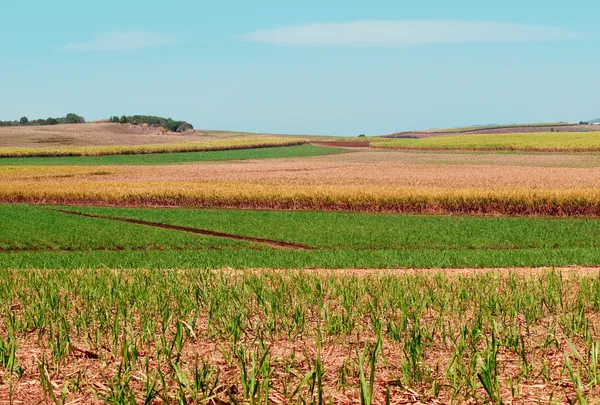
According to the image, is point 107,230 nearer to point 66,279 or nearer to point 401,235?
point 401,235

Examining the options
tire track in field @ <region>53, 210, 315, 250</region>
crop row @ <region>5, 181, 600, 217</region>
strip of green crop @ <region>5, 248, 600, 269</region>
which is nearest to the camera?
strip of green crop @ <region>5, 248, 600, 269</region>

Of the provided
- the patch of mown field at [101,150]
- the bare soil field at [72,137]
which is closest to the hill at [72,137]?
the bare soil field at [72,137]

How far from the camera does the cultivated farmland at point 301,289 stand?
5.20 metres

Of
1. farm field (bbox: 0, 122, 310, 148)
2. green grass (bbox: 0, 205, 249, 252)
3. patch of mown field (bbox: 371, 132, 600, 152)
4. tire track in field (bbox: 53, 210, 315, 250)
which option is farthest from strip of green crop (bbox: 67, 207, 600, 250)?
farm field (bbox: 0, 122, 310, 148)

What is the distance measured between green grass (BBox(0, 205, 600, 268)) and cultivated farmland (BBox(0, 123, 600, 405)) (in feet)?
0.47

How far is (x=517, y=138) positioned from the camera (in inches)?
4599

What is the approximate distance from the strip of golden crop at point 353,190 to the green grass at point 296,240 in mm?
2581

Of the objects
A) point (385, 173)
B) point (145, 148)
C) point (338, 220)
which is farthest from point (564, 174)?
point (145, 148)

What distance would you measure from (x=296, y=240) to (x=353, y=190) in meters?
12.1

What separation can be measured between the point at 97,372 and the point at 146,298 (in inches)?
109

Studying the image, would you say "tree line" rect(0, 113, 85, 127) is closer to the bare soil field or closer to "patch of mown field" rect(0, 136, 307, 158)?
the bare soil field

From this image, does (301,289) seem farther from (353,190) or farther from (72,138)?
(72,138)

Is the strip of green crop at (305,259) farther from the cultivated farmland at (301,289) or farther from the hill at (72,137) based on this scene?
the hill at (72,137)

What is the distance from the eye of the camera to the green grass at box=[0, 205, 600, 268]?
77.0 ft
